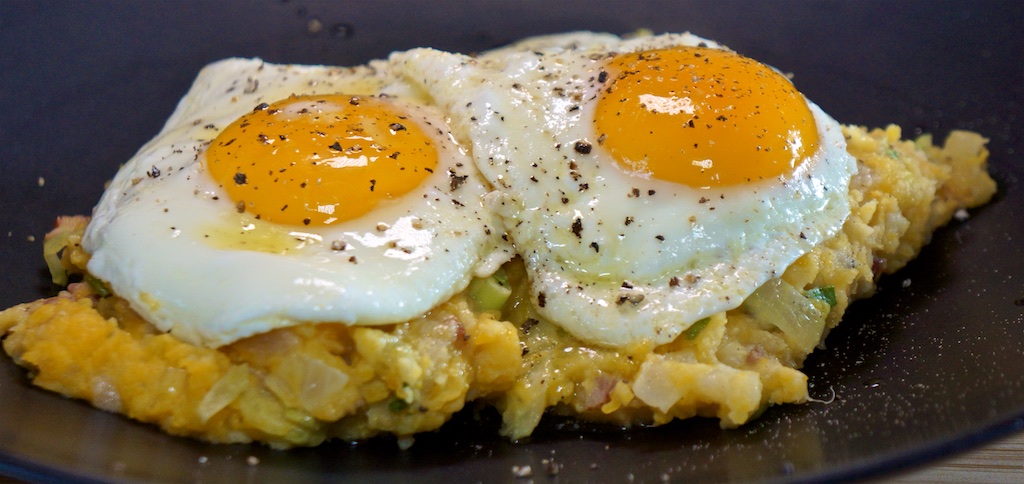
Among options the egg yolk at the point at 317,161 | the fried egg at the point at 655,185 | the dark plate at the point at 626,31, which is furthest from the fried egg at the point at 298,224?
the dark plate at the point at 626,31

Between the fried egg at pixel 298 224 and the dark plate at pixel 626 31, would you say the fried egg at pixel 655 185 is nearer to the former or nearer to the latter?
the fried egg at pixel 298 224

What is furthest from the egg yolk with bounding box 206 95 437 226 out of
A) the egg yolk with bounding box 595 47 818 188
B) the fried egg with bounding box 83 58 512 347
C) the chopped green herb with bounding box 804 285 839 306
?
the chopped green herb with bounding box 804 285 839 306

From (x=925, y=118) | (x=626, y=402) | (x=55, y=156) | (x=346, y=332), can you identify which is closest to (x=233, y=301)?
(x=346, y=332)

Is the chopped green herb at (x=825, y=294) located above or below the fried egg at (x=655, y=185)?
below

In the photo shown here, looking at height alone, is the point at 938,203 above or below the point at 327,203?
below

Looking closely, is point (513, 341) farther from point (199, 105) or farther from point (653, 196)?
point (199, 105)
